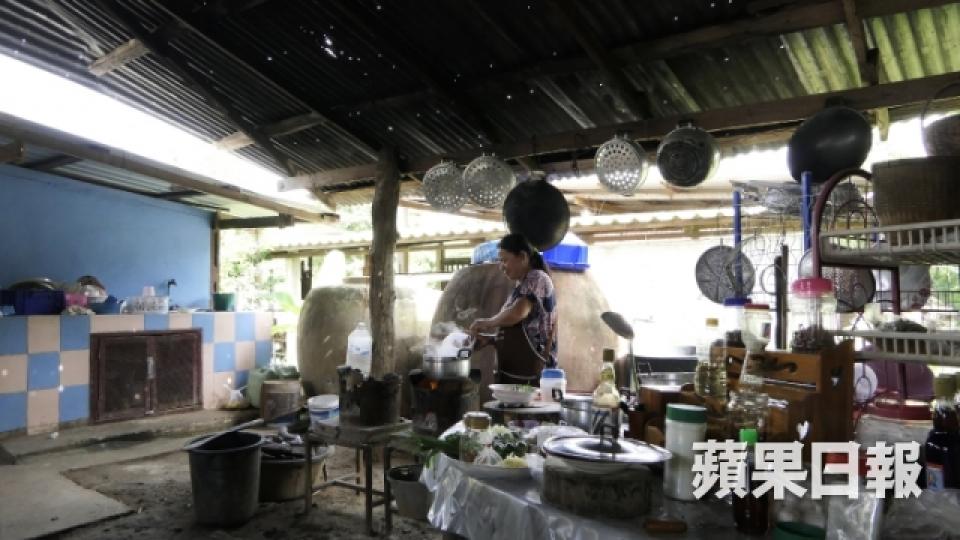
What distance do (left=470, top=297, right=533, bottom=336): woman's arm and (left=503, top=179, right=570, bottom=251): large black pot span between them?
84 cm

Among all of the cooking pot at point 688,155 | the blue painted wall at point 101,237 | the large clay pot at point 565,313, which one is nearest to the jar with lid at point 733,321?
the cooking pot at point 688,155

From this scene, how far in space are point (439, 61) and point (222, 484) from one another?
3534 millimetres

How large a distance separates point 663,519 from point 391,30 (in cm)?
379

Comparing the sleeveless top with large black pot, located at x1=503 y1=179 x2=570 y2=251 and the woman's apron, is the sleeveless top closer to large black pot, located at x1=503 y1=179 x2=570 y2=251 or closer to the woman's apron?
the woman's apron

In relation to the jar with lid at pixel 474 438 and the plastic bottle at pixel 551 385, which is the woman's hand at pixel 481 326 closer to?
the plastic bottle at pixel 551 385

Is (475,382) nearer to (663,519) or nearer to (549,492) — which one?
(549,492)

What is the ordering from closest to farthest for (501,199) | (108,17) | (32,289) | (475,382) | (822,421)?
1. (822,421)
2. (475,382)
3. (108,17)
4. (501,199)
5. (32,289)

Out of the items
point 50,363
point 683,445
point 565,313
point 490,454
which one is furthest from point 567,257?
point 50,363

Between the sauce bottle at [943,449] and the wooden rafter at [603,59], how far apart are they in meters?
2.80

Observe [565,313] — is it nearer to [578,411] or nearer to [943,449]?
[578,411]

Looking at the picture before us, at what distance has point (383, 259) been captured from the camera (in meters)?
5.88

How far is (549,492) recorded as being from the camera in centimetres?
182

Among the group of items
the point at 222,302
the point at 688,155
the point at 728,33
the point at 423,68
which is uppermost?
the point at 423,68

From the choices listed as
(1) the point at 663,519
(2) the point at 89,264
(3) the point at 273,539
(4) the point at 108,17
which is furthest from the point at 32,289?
(1) the point at 663,519
